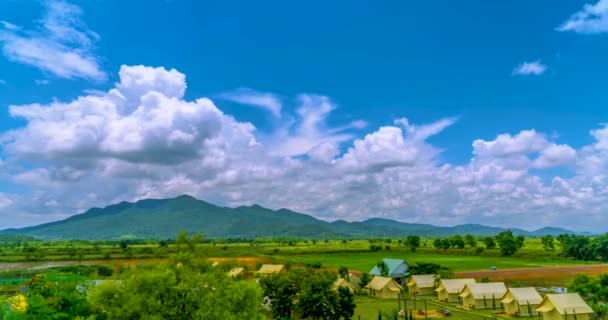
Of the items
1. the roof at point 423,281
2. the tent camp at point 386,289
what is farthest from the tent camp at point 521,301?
the tent camp at point 386,289

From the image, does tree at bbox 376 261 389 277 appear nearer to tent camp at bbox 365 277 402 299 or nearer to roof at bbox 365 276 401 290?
roof at bbox 365 276 401 290

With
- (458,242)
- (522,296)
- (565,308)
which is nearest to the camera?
(565,308)

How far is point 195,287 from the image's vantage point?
23891mm

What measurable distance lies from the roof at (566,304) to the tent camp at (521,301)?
304 centimetres

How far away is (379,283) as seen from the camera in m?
61.9

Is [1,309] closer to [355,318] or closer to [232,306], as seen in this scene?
[232,306]

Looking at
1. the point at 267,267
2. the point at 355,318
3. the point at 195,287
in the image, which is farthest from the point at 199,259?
the point at 267,267

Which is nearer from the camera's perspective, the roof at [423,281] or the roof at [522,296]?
the roof at [522,296]

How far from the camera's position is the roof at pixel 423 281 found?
63281 millimetres

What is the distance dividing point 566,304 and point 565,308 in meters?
0.68

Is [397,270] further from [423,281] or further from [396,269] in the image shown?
[423,281]

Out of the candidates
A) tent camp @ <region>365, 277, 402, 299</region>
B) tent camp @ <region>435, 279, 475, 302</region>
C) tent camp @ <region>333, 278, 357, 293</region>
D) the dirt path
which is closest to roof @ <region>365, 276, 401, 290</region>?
tent camp @ <region>365, 277, 402, 299</region>

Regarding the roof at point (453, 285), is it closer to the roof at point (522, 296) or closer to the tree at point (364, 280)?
the roof at point (522, 296)

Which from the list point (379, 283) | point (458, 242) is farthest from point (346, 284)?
point (458, 242)
